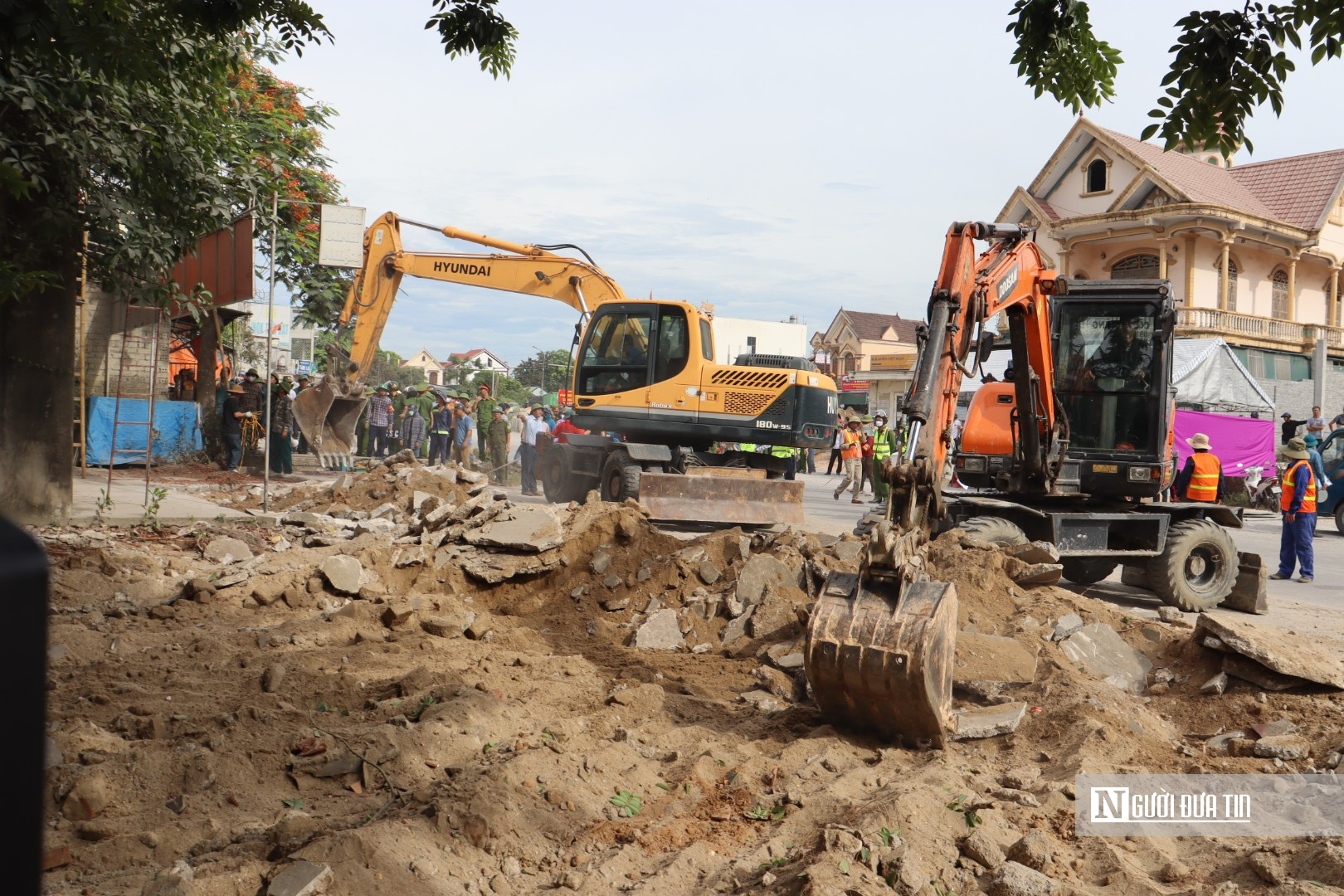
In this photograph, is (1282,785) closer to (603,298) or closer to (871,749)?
(871,749)

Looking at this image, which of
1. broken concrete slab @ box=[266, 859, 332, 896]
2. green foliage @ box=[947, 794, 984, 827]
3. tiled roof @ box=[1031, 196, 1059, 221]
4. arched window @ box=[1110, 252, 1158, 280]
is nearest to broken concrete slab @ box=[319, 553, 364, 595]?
broken concrete slab @ box=[266, 859, 332, 896]

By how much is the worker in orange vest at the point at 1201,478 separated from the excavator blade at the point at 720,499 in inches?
174

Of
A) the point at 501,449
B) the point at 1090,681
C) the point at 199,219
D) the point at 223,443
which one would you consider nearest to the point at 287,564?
the point at 199,219

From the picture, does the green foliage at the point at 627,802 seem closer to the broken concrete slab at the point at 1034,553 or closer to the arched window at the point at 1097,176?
the broken concrete slab at the point at 1034,553

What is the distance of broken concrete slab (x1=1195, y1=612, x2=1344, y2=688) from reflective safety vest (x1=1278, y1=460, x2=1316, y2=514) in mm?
5473

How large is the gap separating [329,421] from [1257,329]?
27324 mm

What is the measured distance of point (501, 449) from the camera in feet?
81.1

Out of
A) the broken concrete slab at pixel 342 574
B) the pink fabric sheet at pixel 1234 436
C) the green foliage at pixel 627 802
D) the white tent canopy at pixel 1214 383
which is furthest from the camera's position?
the white tent canopy at pixel 1214 383

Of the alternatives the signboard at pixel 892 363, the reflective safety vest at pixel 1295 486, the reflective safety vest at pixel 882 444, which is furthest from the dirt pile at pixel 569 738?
the signboard at pixel 892 363

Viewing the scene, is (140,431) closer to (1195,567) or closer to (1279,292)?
(1195,567)

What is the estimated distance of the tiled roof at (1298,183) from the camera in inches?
1305

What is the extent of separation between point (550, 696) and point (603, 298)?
411 inches

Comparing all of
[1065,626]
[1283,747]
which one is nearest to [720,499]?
[1065,626]

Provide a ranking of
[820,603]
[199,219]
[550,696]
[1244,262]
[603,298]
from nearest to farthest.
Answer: [820,603]
[550,696]
[199,219]
[603,298]
[1244,262]
